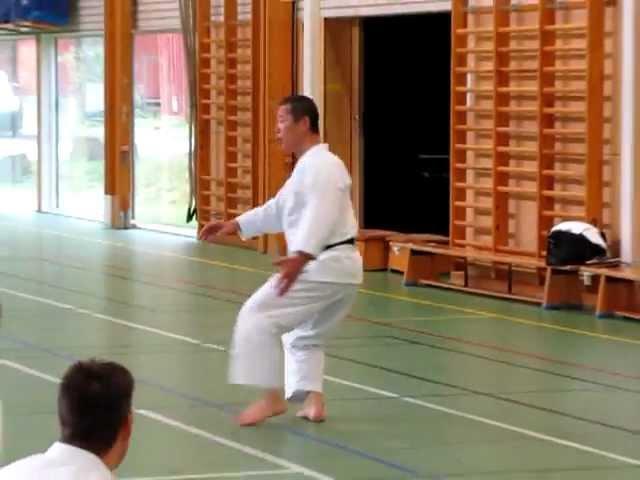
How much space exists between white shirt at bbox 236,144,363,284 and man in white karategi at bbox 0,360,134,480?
13.1 ft

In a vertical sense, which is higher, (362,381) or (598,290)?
(598,290)

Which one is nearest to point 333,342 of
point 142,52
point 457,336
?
point 457,336

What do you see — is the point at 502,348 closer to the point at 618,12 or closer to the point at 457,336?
the point at 457,336

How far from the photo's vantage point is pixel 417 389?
8367 millimetres

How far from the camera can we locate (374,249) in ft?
47.6

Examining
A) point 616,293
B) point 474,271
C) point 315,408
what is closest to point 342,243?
point 315,408

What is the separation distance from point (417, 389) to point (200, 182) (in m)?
9.91

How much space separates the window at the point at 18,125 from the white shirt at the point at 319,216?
15.9 metres

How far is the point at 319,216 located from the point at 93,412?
4.11m

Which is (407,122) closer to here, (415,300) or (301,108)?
(415,300)

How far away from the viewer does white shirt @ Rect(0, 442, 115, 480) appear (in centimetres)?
287

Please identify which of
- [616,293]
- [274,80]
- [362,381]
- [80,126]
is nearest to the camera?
[362,381]

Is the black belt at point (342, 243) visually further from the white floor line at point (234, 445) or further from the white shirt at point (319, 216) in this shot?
the white floor line at point (234, 445)

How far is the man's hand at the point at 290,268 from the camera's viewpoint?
22.8 feet
